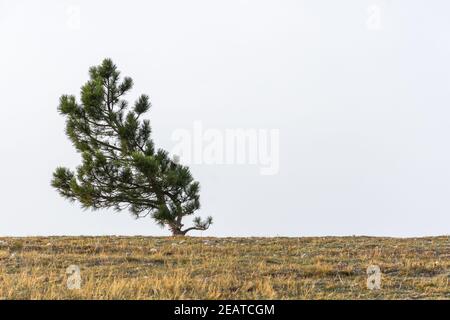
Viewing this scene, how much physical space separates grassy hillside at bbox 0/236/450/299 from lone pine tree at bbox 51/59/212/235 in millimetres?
6107

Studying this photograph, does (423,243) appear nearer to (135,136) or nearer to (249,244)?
(249,244)

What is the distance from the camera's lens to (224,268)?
13344mm

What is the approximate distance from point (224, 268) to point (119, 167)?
45.2 feet

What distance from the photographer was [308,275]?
42.3ft

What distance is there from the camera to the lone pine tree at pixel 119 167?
2609 cm

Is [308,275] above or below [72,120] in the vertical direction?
below

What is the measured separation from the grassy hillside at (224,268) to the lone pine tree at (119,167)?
6107 mm

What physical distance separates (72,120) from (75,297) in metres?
17.8
